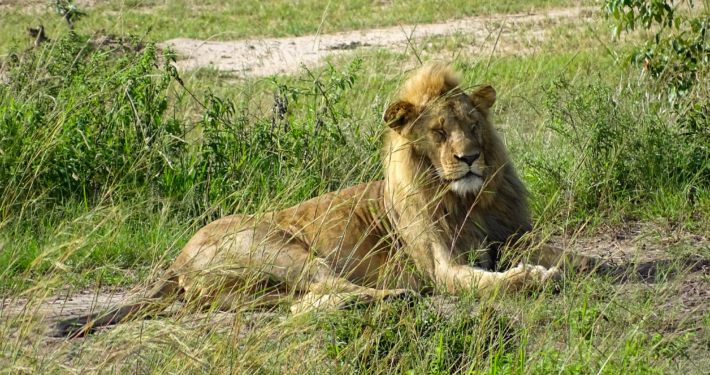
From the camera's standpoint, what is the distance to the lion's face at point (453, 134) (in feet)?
13.3

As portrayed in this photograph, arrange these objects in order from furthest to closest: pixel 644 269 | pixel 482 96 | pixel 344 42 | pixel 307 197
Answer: pixel 344 42 → pixel 307 197 → pixel 482 96 → pixel 644 269

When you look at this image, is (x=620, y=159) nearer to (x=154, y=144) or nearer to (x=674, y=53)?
(x=674, y=53)

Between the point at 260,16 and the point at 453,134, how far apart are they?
13.5m

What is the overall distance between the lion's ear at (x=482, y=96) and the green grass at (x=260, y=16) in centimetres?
952

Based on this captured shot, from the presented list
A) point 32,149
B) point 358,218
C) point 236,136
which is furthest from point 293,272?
point 32,149

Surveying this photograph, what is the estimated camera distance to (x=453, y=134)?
407 centimetres

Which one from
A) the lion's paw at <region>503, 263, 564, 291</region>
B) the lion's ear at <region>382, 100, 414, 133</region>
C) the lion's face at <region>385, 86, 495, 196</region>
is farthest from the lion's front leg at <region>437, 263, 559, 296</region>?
the lion's ear at <region>382, 100, 414, 133</region>

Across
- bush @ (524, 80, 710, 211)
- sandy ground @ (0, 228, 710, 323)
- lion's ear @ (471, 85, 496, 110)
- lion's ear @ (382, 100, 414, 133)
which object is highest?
lion's ear @ (471, 85, 496, 110)

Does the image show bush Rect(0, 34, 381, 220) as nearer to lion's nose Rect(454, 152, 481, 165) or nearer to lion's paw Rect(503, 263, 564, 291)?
lion's nose Rect(454, 152, 481, 165)

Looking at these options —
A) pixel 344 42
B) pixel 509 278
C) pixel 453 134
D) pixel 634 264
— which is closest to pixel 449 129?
pixel 453 134

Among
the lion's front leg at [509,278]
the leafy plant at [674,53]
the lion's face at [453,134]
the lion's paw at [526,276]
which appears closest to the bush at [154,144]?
the lion's face at [453,134]

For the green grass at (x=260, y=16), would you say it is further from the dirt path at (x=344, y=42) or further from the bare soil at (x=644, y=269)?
the bare soil at (x=644, y=269)

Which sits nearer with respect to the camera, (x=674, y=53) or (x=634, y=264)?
(x=634, y=264)

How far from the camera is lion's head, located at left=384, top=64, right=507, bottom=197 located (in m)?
4.05
